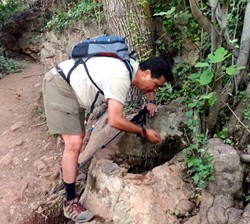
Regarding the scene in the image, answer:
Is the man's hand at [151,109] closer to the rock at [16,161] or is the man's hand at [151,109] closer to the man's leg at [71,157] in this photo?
the man's leg at [71,157]

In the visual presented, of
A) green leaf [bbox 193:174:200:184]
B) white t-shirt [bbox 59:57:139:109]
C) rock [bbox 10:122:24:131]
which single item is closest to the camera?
white t-shirt [bbox 59:57:139:109]

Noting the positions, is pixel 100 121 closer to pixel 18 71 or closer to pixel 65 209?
pixel 65 209

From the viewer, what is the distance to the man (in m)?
3.06

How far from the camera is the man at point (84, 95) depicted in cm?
306

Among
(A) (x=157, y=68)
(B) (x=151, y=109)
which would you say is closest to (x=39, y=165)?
(B) (x=151, y=109)

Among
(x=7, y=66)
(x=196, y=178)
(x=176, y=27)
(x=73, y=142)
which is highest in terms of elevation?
(x=176, y=27)

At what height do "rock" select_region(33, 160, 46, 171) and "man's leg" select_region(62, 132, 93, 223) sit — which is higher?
"man's leg" select_region(62, 132, 93, 223)

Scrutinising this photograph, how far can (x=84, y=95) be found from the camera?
329cm

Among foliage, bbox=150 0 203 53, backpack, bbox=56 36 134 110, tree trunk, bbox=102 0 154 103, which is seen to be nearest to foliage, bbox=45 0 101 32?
tree trunk, bbox=102 0 154 103

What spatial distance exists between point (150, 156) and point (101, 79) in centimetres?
116

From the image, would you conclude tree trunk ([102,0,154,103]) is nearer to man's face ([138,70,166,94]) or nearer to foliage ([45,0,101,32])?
foliage ([45,0,101,32])

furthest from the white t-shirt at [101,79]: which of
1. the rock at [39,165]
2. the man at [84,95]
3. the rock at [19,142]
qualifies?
the rock at [19,142]

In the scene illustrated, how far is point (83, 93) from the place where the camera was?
129 inches

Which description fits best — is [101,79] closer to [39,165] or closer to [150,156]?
[150,156]
